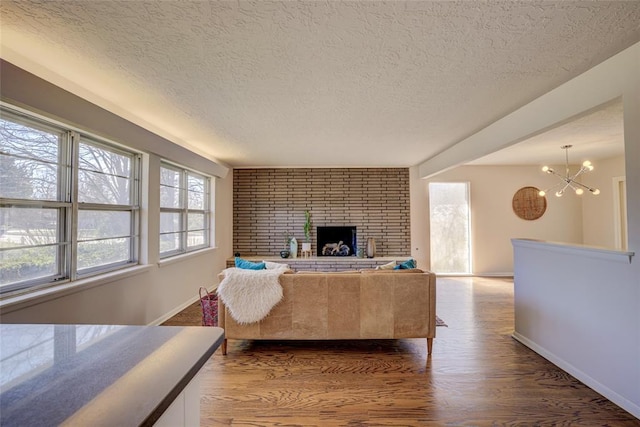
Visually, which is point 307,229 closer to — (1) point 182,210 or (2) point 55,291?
(1) point 182,210

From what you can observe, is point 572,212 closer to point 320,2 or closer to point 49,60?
point 320,2

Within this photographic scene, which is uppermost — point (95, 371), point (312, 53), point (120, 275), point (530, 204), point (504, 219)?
point (312, 53)

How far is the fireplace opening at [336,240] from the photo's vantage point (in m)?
5.61

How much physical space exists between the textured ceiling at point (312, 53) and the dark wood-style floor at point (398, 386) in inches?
89.5

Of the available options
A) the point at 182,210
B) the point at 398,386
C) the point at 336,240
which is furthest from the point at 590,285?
the point at 182,210

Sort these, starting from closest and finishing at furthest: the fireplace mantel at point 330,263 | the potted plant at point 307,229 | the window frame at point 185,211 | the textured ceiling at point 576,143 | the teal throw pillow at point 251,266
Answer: the teal throw pillow at point 251,266 < the textured ceiling at point 576,143 < the window frame at point 185,211 < the fireplace mantel at point 330,263 < the potted plant at point 307,229

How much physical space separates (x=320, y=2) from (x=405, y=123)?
1.92m

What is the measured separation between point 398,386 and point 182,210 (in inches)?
138

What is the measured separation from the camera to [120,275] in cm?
259

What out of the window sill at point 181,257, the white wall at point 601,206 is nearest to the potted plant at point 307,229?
the window sill at point 181,257

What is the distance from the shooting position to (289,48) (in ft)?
5.42

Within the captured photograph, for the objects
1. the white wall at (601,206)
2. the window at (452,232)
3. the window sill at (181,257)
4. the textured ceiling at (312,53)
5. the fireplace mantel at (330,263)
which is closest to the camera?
the textured ceiling at (312,53)

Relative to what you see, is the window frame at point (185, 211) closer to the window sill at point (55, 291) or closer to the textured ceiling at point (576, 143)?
the window sill at point (55, 291)

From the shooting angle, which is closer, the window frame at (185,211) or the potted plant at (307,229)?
the window frame at (185,211)
